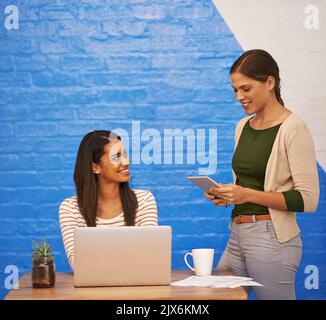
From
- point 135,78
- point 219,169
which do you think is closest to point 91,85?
point 135,78

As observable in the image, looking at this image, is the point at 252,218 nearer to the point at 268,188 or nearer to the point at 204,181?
the point at 268,188

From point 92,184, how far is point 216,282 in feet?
2.59

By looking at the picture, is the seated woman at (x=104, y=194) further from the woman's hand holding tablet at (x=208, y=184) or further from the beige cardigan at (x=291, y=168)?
the beige cardigan at (x=291, y=168)

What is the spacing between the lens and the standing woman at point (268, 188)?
282 centimetres

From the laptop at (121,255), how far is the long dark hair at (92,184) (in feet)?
1.69

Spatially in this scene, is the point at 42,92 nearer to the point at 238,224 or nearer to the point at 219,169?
the point at 219,169

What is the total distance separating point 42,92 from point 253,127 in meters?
1.50

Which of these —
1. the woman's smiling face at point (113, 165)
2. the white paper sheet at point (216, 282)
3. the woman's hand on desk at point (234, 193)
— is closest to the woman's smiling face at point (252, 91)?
the woman's hand on desk at point (234, 193)

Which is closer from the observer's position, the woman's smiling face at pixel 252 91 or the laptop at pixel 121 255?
the laptop at pixel 121 255

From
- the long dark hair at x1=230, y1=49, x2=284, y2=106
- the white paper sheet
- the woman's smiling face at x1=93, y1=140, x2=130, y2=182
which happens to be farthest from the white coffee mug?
the long dark hair at x1=230, y1=49, x2=284, y2=106

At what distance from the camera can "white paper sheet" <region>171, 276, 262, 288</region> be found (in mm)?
2562

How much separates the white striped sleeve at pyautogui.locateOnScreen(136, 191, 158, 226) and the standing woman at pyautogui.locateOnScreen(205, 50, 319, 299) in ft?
0.99

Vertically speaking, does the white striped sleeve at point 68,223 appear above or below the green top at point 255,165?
below

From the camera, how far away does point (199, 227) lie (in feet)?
13.6
